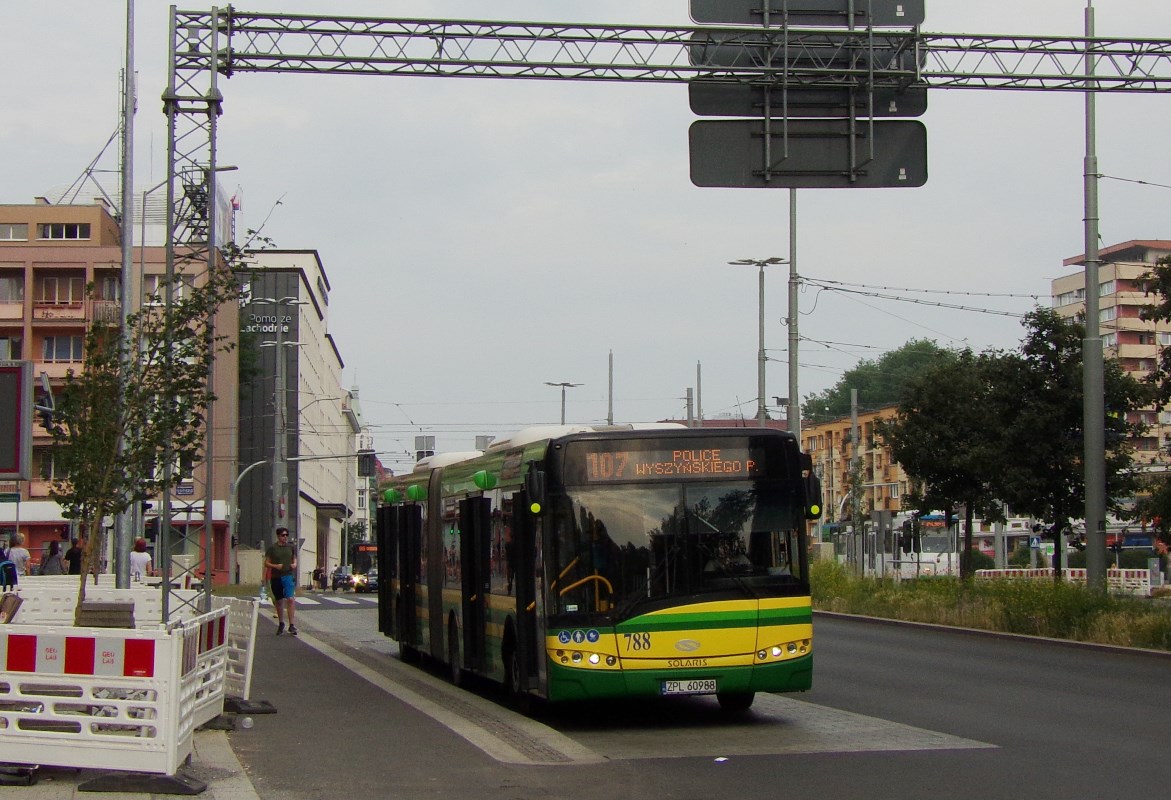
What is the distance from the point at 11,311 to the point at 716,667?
66.3m

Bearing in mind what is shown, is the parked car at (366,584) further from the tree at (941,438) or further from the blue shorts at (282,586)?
the blue shorts at (282,586)

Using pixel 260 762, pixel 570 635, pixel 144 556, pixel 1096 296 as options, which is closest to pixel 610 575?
pixel 570 635

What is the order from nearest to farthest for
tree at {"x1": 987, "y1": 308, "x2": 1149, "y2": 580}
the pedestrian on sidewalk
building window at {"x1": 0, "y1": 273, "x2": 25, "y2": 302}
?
1. tree at {"x1": 987, "y1": 308, "x2": 1149, "y2": 580}
2. the pedestrian on sidewalk
3. building window at {"x1": 0, "y1": 273, "x2": 25, "y2": 302}

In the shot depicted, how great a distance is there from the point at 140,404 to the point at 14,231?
2750 inches

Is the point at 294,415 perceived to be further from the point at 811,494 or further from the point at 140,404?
the point at 811,494

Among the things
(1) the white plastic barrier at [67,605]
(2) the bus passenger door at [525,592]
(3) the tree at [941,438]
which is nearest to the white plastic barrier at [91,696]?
(2) the bus passenger door at [525,592]

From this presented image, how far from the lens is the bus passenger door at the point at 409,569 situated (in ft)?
68.9

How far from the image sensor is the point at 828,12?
1880cm

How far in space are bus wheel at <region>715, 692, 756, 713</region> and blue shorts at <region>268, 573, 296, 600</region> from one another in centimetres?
1356

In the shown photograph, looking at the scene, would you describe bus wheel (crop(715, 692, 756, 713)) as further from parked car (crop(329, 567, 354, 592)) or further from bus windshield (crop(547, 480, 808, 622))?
parked car (crop(329, 567, 354, 592))

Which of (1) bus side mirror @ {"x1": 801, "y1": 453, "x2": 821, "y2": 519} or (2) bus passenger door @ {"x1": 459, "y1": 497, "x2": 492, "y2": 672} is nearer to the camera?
(1) bus side mirror @ {"x1": 801, "y1": 453, "x2": 821, "y2": 519}

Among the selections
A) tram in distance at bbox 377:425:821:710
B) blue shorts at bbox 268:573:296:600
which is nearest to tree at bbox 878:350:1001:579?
blue shorts at bbox 268:573:296:600

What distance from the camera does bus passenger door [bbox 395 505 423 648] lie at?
21.0 meters

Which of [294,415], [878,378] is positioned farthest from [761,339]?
[878,378]
